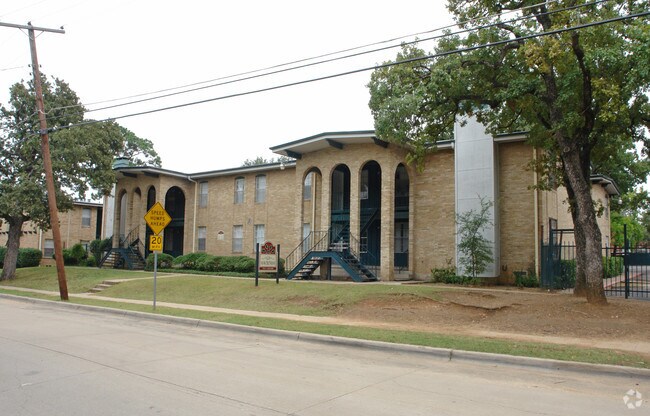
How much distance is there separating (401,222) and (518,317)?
12709 millimetres

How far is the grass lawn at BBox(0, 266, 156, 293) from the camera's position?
82.1 feet

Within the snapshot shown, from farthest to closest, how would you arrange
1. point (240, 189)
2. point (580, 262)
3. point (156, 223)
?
point (240, 189)
point (156, 223)
point (580, 262)

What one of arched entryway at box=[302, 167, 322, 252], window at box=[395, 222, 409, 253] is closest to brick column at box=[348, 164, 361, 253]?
window at box=[395, 222, 409, 253]

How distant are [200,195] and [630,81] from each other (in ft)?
88.8

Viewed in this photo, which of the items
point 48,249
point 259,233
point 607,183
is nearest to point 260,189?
point 259,233

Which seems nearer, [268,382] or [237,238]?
[268,382]

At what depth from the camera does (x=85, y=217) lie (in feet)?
152

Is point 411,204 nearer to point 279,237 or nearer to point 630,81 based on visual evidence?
point 279,237

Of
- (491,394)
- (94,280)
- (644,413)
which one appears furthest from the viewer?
(94,280)

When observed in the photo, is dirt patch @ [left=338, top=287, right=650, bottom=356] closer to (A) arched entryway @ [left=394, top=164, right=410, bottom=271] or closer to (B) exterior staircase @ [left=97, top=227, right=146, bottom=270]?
(A) arched entryway @ [left=394, top=164, right=410, bottom=271]

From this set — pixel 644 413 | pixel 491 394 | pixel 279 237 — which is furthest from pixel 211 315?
pixel 279 237

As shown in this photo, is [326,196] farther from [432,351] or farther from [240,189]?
[432,351]

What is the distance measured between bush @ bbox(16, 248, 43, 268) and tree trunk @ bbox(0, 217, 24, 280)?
1172 centimetres

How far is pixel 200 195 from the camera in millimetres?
33781
